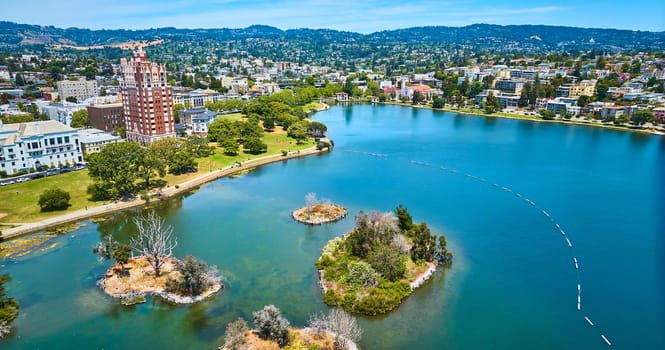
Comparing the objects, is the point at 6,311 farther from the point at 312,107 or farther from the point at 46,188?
the point at 312,107

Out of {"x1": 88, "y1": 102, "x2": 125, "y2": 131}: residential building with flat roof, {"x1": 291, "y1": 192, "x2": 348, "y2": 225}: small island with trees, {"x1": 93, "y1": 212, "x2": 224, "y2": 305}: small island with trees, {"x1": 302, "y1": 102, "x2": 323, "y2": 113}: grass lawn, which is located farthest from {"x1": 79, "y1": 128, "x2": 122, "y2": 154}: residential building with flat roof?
{"x1": 302, "y1": 102, "x2": 323, "y2": 113}: grass lawn

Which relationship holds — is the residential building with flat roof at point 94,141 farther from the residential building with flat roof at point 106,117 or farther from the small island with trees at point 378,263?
the small island with trees at point 378,263

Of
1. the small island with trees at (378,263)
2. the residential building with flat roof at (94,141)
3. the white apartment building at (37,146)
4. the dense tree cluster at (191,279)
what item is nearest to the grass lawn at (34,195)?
the white apartment building at (37,146)

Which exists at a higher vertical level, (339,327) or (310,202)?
(310,202)

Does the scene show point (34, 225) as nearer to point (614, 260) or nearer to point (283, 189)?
point (283, 189)

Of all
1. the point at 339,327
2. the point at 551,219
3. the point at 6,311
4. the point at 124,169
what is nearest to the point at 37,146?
the point at 124,169

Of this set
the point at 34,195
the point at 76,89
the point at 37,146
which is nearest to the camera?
the point at 34,195
